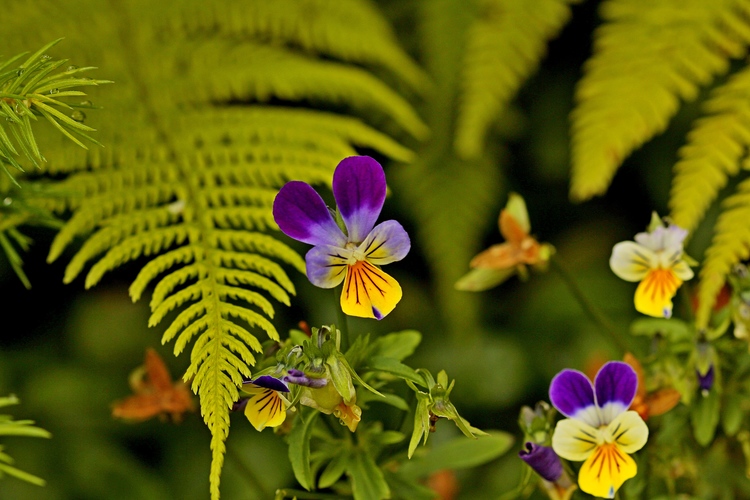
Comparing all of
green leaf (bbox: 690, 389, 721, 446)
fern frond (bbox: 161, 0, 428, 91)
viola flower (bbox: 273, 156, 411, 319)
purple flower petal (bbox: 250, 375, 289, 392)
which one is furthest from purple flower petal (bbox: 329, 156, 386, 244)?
fern frond (bbox: 161, 0, 428, 91)

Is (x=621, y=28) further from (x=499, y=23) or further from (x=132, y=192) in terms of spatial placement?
(x=132, y=192)

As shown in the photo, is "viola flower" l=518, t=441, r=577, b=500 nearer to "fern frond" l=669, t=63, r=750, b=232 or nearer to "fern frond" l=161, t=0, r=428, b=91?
"fern frond" l=669, t=63, r=750, b=232

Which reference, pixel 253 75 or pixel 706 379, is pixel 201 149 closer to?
pixel 253 75

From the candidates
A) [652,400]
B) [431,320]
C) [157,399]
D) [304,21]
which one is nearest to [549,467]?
[652,400]

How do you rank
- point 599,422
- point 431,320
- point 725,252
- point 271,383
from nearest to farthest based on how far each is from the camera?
point 271,383
point 599,422
point 725,252
point 431,320

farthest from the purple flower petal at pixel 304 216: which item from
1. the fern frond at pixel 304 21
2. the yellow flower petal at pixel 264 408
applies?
the fern frond at pixel 304 21

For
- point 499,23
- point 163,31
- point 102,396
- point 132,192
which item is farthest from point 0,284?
point 499,23
